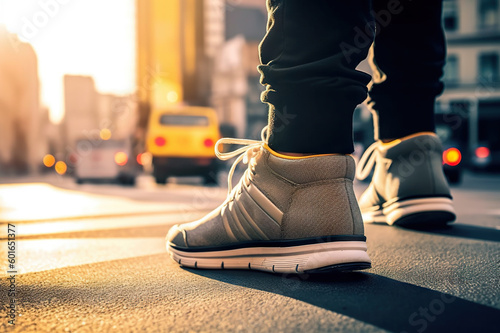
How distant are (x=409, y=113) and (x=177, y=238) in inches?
43.8

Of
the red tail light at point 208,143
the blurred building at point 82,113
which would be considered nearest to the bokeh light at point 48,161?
the red tail light at point 208,143

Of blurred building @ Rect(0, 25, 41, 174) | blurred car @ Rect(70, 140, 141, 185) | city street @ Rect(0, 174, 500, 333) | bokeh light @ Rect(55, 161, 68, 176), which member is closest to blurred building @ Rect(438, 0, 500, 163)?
bokeh light @ Rect(55, 161, 68, 176)

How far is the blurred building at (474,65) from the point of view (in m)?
25.1

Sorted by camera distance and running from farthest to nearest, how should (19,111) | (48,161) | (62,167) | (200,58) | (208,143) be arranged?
1. (200,58)
2. (48,161)
3. (19,111)
4. (62,167)
5. (208,143)

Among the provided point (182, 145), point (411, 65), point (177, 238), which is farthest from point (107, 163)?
point (177, 238)

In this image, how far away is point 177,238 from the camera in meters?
1.37

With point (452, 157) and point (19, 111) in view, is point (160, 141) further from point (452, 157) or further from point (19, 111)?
point (19, 111)

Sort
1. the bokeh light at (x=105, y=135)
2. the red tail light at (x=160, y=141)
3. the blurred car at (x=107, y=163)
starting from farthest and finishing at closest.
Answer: the bokeh light at (x=105, y=135)
the blurred car at (x=107, y=163)
the red tail light at (x=160, y=141)

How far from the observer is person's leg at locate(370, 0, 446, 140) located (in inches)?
73.7

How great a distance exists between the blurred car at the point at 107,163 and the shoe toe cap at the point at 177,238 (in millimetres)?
9452

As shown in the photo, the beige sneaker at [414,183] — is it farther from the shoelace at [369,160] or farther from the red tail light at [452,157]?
the red tail light at [452,157]

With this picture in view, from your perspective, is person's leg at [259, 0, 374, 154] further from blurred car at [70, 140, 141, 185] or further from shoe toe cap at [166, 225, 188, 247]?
blurred car at [70, 140, 141, 185]

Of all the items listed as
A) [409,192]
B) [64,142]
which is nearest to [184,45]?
[64,142]

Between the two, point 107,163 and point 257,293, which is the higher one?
point 257,293
